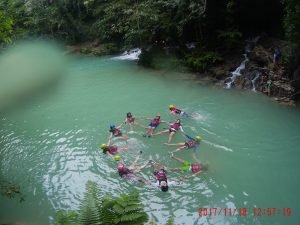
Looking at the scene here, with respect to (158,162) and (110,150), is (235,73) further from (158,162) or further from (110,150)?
(110,150)

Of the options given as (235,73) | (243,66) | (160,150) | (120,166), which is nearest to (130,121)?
(160,150)

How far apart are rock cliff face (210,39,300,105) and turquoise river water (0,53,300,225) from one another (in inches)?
30.3

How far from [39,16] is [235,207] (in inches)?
1382

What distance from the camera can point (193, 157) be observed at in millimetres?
13562

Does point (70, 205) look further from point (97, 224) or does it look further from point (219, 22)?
point (219, 22)

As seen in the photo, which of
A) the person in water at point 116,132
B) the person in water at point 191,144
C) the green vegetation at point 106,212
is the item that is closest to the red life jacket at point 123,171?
the person in water at point 191,144

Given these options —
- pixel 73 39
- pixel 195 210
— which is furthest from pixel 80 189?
pixel 73 39

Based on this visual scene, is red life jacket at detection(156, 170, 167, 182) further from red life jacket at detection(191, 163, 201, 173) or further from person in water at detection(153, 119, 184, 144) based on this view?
person in water at detection(153, 119, 184, 144)

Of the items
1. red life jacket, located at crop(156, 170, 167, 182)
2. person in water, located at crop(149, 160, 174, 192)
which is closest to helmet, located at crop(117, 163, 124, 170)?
person in water, located at crop(149, 160, 174, 192)
